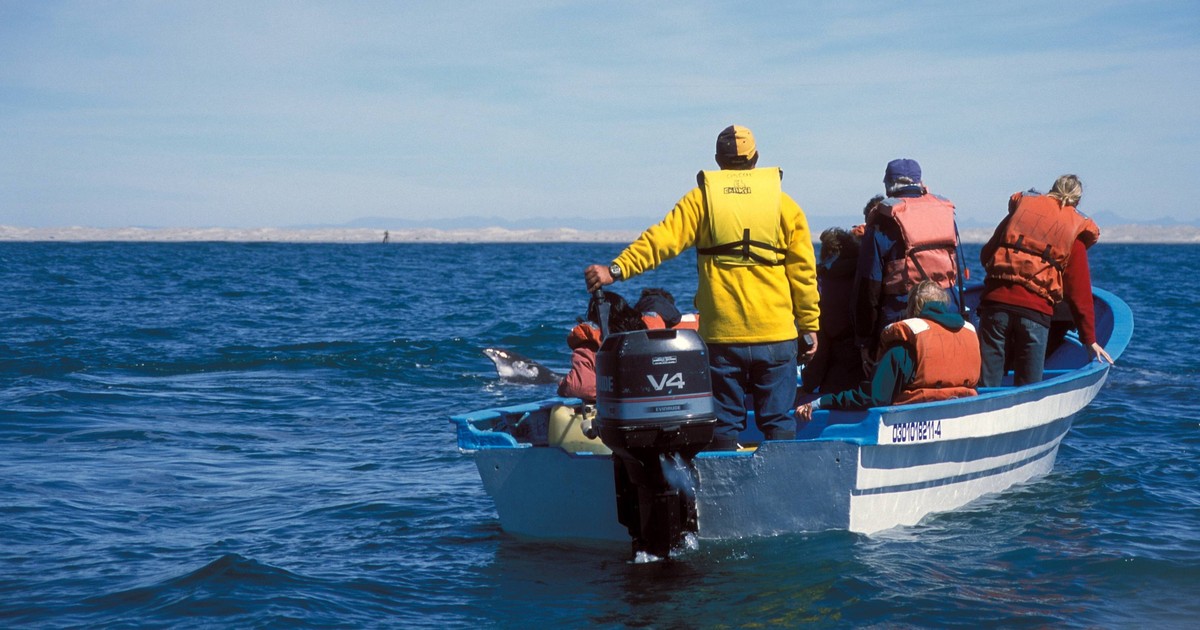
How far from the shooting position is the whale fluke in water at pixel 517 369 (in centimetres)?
1627

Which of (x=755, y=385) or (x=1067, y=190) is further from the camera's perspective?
(x=1067, y=190)

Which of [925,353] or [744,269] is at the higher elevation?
[744,269]

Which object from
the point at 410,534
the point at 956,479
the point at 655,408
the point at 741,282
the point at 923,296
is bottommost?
the point at 410,534

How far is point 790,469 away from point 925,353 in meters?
1.38

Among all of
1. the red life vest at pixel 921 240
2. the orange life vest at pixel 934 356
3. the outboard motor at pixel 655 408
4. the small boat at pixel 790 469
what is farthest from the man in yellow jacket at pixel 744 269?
the red life vest at pixel 921 240

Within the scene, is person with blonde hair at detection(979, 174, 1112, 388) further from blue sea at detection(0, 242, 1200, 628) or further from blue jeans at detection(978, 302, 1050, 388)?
blue sea at detection(0, 242, 1200, 628)

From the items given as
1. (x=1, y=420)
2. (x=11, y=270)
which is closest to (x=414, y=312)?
(x=1, y=420)

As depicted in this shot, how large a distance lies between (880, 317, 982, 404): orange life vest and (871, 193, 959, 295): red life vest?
1.62 feet

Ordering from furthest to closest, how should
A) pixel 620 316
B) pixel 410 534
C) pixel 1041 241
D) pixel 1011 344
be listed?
1. pixel 1011 344
2. pixel 1041 241
3. pixel 410 534
4. pixel 620 316

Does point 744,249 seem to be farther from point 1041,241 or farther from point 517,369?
point 517,369

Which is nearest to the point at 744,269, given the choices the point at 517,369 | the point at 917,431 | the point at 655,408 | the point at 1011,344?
the point at 655,408

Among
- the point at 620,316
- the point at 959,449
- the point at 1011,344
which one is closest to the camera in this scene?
the point at 620,316

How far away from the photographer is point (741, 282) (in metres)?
6.80

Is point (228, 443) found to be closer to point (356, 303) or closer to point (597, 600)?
point (597, 600)
